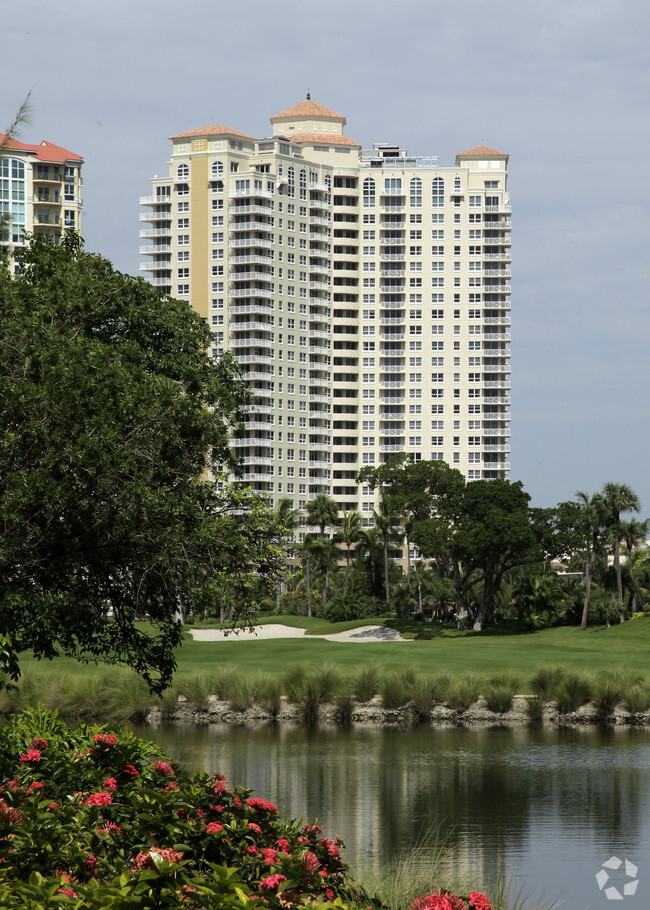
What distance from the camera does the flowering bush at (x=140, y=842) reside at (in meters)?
7.32

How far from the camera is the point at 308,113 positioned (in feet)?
566

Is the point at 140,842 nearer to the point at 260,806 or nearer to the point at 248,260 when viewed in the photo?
the point at 260,806

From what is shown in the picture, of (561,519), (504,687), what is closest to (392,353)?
(561,519)

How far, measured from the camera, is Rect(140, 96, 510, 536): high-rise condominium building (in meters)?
160

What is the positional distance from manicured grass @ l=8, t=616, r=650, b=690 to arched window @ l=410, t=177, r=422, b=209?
10434 centimetres

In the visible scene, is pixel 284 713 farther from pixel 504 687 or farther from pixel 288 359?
pixel 288 359

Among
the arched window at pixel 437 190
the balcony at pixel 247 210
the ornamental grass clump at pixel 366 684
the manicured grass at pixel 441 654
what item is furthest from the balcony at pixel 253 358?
the ornamental grass clump at pixel 366 684

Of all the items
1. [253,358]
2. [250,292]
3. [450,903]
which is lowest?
[450,903]

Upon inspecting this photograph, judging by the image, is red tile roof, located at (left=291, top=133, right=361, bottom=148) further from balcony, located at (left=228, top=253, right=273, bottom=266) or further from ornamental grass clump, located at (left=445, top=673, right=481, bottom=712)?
ornamental grass clump, located at (left=445, top=673, right=481, bottom=712)

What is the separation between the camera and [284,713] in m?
41.4

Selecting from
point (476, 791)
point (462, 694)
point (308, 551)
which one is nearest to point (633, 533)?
point (308, 551)

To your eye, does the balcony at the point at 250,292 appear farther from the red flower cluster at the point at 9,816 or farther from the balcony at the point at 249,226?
the red flower cluster at the point at 9,816

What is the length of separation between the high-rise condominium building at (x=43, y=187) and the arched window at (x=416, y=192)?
48.7 m

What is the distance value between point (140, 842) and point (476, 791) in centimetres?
2123
